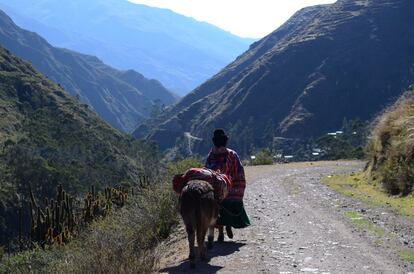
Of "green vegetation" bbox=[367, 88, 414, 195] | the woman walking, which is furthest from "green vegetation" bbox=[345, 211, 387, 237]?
"green vegetation" bbox=[367, 88, 414, 195]

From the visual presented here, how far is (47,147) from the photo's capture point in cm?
7550

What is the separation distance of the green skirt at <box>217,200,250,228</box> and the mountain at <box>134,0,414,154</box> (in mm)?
121639

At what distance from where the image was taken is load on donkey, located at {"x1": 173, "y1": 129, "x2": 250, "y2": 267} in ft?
26.8

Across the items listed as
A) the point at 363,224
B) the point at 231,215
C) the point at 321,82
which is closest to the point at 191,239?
the point at 231,215

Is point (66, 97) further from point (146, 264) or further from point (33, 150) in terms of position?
point (146, 264)

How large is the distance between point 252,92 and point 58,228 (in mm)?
134485

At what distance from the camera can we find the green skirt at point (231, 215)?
10.1 metres

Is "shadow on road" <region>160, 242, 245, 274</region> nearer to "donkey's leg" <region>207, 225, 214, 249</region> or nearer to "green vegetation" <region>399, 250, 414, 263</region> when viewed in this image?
"donkey's leg" <region>207, 225, 214, 249</region>

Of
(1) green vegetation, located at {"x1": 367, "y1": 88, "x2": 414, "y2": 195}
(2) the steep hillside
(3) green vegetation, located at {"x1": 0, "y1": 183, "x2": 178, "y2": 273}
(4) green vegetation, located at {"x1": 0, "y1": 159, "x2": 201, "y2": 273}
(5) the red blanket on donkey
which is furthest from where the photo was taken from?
(2) the steep hillside

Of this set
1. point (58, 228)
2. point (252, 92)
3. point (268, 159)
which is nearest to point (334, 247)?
point (58, 228)

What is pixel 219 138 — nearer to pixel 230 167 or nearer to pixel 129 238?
pixel 230 167

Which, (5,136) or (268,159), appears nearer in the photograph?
(268,159)

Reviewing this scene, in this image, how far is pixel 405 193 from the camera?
15586 millimetres

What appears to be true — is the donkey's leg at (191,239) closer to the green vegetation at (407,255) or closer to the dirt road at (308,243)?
the dirt road at (308,243)
